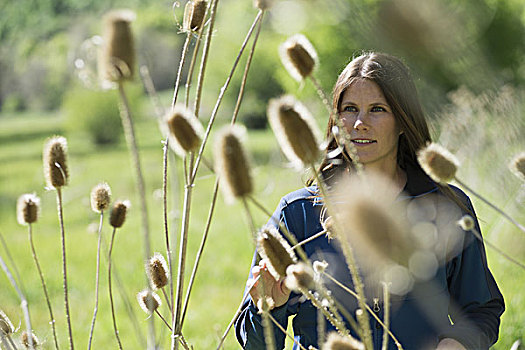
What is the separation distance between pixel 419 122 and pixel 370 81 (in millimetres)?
128

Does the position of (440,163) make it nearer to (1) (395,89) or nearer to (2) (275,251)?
(2) (275,251)

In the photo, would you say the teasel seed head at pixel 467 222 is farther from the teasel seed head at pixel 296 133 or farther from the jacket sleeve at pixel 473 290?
the jacket sleeve at pixel 473 290

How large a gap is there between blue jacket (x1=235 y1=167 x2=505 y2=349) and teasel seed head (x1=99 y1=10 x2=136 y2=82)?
662 millimetres

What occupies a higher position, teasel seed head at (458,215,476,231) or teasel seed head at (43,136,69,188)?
teasel seed head at (43,136,69,188)

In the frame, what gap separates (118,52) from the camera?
0.45 metres

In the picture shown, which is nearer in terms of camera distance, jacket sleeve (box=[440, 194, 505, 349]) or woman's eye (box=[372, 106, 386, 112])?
jacket sleeve (box=[440, 194, 505, 349])

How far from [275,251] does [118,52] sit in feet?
0.71

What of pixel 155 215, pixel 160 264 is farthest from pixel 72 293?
pixel 160 264

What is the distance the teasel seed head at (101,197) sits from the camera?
0.74 m

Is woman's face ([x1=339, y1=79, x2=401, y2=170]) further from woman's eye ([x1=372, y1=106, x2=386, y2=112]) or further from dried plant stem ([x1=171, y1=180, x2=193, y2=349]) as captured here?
dried plant stem ([x1=171, y1=180, x2=193, y2=349])

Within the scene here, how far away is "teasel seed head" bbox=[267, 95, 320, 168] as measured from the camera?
49 cm

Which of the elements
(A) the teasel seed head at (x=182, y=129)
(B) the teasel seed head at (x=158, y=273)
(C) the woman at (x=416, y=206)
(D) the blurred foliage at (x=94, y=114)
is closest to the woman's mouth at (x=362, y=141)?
(C) the woman at (x=416, y=206)

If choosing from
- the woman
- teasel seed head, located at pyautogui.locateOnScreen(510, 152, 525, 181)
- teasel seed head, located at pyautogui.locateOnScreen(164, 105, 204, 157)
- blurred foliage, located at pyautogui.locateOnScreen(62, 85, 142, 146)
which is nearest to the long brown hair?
the woman

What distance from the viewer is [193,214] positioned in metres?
5.82
